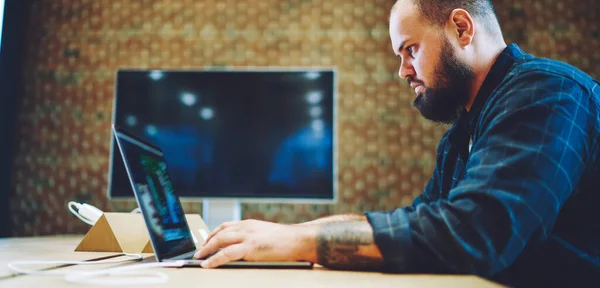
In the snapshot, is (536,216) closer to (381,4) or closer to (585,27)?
(381,4)

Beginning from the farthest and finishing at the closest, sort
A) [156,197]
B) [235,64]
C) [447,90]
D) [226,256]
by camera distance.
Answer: [235,64] < [447,90] < [156,197] < [226,256]

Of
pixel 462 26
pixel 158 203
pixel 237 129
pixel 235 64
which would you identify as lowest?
pixel 158 203

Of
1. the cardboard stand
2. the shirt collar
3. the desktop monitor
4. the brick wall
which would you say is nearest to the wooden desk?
the cardboard stand

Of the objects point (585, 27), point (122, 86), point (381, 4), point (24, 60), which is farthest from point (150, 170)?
point (585, 27)

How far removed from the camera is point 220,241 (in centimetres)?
72

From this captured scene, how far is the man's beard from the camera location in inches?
39.4

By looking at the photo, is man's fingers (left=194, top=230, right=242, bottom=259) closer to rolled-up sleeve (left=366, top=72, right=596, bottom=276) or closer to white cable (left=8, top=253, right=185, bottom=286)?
white cable (left=8, top=253, right=185, bottom=286)

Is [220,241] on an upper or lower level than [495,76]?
lower

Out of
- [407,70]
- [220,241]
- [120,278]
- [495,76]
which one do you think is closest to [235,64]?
[407,70]

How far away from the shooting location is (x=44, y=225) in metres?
2.01

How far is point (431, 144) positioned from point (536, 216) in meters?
1.35

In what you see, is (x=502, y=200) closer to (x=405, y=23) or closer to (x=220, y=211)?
(x=405, y=23)

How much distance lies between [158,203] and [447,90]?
25.7 inches

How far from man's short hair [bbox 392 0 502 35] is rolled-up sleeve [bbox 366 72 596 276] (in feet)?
1.14
